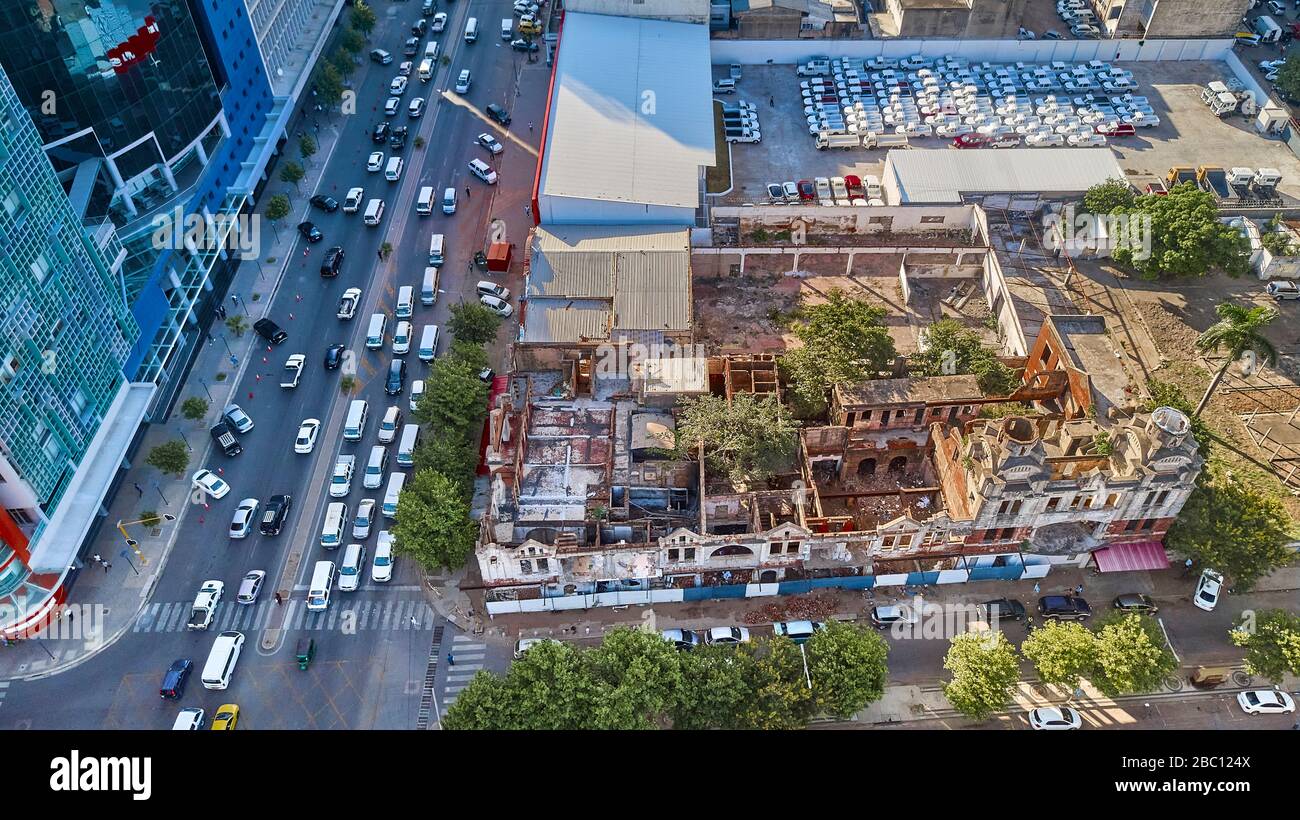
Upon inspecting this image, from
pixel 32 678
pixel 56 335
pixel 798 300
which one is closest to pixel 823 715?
pixel 798 300

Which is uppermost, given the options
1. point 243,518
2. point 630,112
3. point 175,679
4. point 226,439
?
point 630,112

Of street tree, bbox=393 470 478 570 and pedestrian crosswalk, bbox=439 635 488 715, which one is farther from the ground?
street tree, bbox=393 470 478 570

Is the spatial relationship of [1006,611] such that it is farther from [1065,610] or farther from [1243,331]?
[1243,331]

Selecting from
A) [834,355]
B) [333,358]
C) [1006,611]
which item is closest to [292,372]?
[333,358]

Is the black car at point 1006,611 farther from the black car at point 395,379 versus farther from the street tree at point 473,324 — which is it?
the black car at point 395,379

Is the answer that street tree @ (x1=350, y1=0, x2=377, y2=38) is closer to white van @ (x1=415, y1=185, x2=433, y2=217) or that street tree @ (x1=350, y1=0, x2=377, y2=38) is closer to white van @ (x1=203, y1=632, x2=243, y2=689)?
white van @ (x1=415, y1=185, x2=433, y2=217)

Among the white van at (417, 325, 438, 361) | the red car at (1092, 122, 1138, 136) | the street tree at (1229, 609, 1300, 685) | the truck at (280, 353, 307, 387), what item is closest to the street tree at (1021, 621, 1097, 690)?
the street tree at (1229, 609, 1300, 685)

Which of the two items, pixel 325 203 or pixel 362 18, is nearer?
pixel 325 203

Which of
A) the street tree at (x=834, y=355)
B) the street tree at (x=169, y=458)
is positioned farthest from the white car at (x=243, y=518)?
the street tree at (x=834, y=355)
